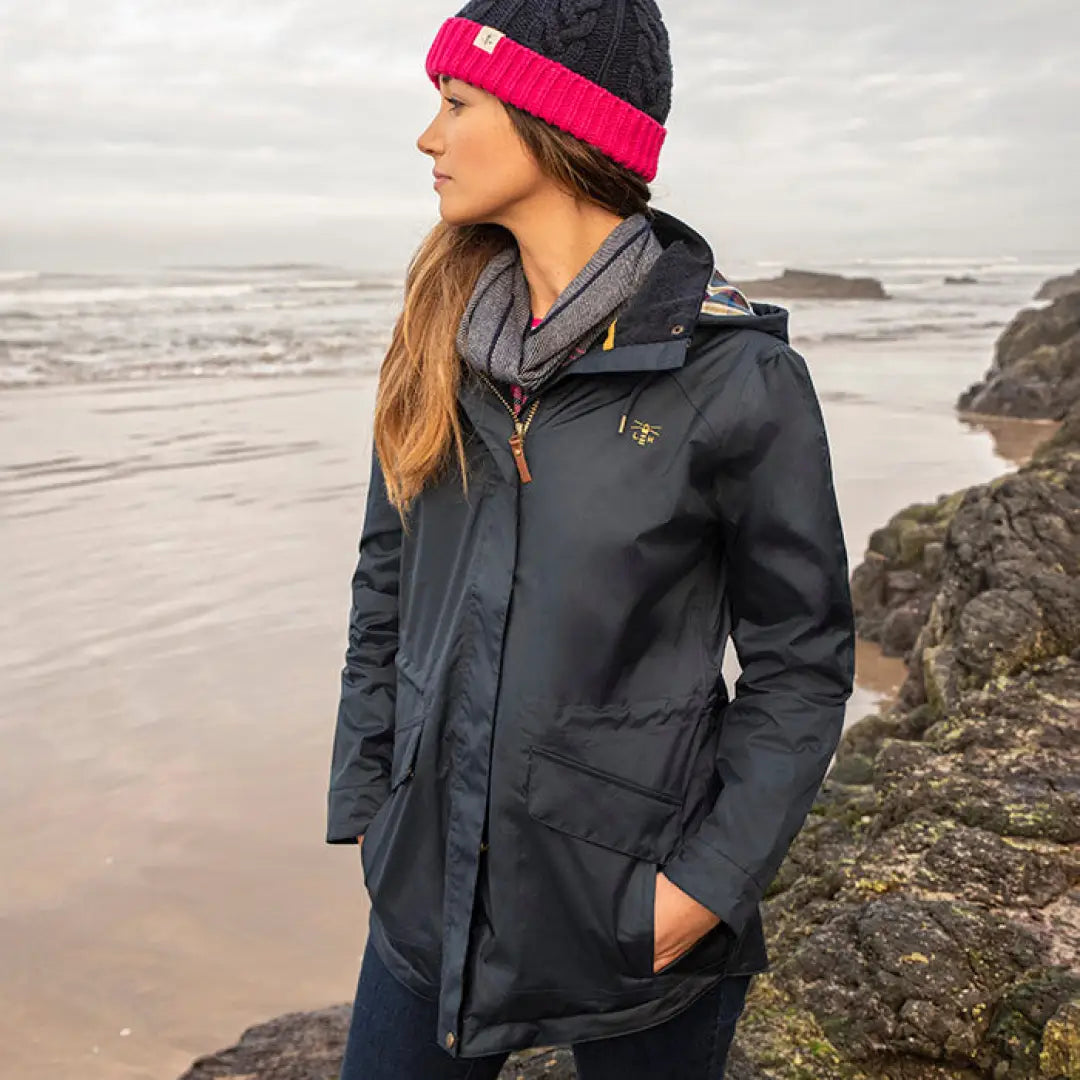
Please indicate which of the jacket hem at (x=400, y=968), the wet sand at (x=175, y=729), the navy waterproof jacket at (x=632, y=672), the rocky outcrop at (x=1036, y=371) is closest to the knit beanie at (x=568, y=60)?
the navy waterproof jacket at (x=632, y=672)

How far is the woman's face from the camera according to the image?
1.94 meters

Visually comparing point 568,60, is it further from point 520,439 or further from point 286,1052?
point 286,1052

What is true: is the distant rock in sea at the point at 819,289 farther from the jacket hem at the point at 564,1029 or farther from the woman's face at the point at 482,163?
the jacket hem at the point at 564,1029

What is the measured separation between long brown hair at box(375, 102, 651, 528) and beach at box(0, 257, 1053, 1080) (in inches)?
96.0

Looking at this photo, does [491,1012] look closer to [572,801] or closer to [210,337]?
[572,801]

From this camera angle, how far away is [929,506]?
Answer: 8492 millimetres

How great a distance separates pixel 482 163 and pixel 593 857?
1094mm

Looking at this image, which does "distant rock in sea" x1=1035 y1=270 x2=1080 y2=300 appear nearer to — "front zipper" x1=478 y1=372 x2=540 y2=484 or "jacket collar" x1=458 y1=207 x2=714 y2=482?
"jacket collar" x1=458 y1=207 x2=714 y2=482

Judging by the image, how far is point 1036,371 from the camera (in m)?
16.9

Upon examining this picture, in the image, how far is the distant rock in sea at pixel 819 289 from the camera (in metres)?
47.3

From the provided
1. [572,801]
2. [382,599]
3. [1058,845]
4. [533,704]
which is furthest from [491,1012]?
[1058,845]

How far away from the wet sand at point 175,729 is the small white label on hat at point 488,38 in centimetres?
315

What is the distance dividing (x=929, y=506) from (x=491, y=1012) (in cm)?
732

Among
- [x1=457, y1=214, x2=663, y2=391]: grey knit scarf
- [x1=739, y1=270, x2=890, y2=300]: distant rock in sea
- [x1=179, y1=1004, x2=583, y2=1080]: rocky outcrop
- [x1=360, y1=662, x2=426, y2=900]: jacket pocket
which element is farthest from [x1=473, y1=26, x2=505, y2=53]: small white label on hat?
[x1=739, y1=270, x2=890, y2=300]: distant rock in sea
